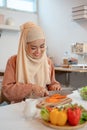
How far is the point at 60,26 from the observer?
184 inches

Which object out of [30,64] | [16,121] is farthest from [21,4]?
[16,121]

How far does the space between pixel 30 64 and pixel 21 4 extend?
11.3 ft

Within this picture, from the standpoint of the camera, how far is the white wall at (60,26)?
4306 millimetres

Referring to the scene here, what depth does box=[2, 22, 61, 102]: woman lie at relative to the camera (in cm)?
166

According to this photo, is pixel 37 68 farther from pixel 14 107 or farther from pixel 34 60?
pixel 14 107

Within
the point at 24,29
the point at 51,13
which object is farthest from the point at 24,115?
the point at 51,13

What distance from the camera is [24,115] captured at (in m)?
1.08

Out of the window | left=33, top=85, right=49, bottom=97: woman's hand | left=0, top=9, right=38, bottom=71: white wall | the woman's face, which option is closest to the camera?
left=33, top=85, right=49, bottom=97: woman's hand

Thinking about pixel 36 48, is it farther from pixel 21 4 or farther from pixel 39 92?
pixel 21 4

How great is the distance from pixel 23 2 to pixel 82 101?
400 centimetres

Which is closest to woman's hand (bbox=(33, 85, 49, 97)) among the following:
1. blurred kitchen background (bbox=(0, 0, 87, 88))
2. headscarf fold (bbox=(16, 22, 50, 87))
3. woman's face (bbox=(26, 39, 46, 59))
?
headscarf fold (bbox=(16, 22, 50, 87))

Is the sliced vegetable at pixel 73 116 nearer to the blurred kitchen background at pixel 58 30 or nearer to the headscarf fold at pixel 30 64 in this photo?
Result: the headscarf fold at pixel 30 64

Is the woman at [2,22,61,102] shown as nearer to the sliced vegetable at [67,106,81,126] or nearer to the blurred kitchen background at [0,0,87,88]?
the sliced vegetable at [67,106,81,126]

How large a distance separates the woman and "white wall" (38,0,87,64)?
2.51 m
